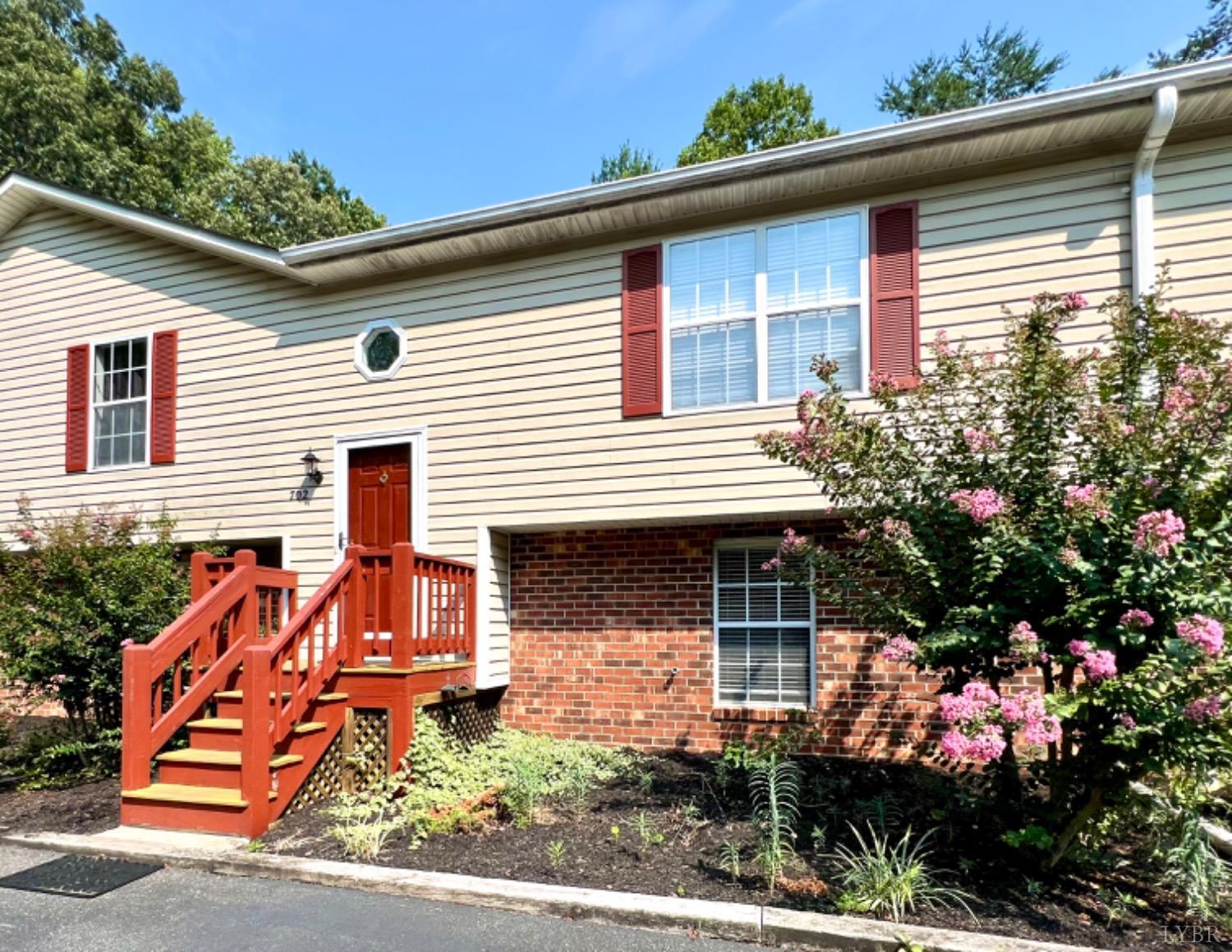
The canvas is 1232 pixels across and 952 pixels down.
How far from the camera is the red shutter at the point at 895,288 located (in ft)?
19.3

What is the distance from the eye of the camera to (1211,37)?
18.2 meters

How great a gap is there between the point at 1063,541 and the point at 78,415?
9.72 meters

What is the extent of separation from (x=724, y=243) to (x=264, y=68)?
13877 mm

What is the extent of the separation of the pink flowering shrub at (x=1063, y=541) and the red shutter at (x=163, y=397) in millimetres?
7079

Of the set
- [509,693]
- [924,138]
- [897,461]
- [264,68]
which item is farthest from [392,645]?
[264,68]

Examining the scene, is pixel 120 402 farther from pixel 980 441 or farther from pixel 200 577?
pixel 980 441

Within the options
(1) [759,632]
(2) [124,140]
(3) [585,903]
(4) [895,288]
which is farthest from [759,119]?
(3) [585,903]

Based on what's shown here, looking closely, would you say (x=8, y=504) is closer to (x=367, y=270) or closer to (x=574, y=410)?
(x=367, y=270)

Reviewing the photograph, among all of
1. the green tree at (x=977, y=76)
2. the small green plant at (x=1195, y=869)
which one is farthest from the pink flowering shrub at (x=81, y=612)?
the green tree at (x=977, y=76)

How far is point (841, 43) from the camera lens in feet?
43.7

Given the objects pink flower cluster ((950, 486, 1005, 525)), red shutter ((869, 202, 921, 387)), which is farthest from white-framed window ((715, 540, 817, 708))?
pink flower cluster ((950, 486, 1005, 525))

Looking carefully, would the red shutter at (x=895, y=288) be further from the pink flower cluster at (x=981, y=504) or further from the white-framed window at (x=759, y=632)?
the pink flower cluster at (x=981, y=504)

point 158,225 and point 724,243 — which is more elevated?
point 158,225

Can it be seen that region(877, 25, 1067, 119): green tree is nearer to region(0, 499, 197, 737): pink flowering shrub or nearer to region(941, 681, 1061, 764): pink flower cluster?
region(941, 681, 1061, 764): pink flower cluster
